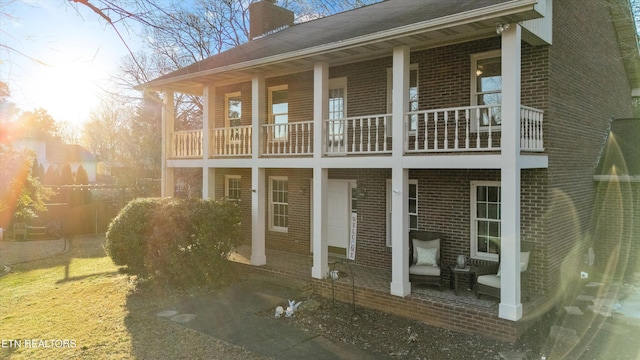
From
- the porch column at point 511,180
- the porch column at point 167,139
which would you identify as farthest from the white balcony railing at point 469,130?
the porch column at point 167,139

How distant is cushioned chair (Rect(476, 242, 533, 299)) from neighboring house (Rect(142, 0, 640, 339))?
1.25 feet

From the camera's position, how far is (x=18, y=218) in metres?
17.3

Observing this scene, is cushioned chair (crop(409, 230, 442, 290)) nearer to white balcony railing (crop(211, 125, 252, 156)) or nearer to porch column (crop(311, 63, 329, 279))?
porch column (crop(311, 63, 329, 279))

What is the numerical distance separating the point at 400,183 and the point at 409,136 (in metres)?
1.88

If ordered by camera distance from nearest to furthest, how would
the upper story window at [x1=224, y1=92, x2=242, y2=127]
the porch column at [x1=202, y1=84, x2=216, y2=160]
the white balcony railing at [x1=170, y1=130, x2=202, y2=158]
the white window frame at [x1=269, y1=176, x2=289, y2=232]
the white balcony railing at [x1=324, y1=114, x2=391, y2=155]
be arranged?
1. the white balcony railing at [x1=324, y1=114, x2=391, y2=155]
2. the porch column at [x1=202, y1=84, x2=216, y2=160]
3. the white balcony railing at [x1=170, y1=130, x2=202, y2=158]
4. the white window frame at [x1=269, y1=176, x2=289, y2=232]
5. the upper story window at [x1=224, y1=92, x2=242, y2=127]

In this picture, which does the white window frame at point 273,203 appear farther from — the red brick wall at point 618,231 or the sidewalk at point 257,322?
the red brick wall at point 618,231

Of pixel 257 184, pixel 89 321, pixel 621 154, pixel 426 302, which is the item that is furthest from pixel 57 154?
pixel 621 154

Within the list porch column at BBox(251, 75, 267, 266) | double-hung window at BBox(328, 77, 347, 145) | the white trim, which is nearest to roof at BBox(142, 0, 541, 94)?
porch column at BBox(251, 75, 267, 266)

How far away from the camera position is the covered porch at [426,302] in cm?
691

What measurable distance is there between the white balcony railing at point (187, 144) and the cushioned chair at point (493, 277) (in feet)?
28.7

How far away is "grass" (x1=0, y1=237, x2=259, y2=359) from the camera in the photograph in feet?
20.8

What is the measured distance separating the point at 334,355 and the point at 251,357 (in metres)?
1.28

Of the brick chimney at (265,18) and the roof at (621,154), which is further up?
the brick chimney at (265,18)

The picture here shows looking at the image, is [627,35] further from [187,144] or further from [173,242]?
[173,242]
